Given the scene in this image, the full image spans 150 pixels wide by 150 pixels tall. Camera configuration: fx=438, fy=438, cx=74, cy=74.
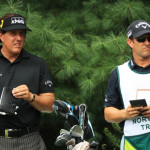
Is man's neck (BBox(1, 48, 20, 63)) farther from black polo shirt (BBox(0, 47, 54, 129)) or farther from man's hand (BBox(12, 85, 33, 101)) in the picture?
man's hand (BBox(12, 85, 33, 101))

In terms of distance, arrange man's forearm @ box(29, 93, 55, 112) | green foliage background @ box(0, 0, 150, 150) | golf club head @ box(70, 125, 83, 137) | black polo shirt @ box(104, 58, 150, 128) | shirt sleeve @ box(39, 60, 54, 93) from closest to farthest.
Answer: golf club head @ box(70, 125, 83, 137)
black polo shirt @ box(104, 58, 150, 128)
man's forearm @ box(29, 93, 55, 112)
shirt sleeve @ box(39, 60, 54, 93)
green foliage background @ box(0, 0, 150, 150)

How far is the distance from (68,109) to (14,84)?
504 millimetres

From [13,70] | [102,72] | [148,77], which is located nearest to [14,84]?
[13,70]

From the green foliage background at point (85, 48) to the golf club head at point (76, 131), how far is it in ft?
4.84

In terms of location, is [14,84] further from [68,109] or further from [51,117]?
[51,117]

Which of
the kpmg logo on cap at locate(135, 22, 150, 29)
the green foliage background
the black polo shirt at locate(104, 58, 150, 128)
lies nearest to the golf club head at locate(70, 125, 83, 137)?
the black polo shirt at locate(104, 58, 150, 128)

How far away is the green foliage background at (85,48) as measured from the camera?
4531 mm

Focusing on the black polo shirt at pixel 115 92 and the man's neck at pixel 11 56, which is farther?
the man's neck at pixel 11 56

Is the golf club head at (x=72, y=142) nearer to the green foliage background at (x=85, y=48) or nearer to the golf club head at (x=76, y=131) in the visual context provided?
the golf club head at (x=76, y=131)

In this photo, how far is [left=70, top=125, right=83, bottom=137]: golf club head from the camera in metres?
2.96

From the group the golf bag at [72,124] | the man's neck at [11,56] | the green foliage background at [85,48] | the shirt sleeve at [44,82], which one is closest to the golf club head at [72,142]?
the golf bag at [72,124]

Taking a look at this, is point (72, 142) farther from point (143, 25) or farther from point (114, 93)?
point (143, 25)

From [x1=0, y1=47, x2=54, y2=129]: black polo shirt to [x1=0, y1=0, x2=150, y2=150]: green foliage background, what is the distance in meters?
1.05

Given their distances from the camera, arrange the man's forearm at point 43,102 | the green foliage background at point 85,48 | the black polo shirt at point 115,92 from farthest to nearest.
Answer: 1. the green foliage background at point 85,48
2. the man's forearm at point 43,102
3. the black polo shirt at point 115,92
